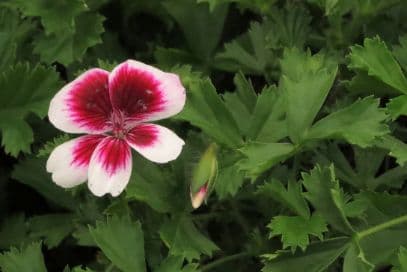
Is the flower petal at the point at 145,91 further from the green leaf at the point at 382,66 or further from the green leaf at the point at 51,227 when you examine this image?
the green leaf at the point at 51,227

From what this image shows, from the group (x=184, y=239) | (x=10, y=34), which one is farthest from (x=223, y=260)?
(x=10, y=34)

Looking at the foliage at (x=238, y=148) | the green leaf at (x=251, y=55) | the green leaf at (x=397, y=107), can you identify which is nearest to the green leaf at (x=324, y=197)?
the foliage at (x=238, y=148)

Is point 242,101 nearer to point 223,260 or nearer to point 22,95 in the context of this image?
point 223,260

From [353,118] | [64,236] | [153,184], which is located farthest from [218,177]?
[64,236]

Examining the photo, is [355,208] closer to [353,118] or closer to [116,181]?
[353,118]

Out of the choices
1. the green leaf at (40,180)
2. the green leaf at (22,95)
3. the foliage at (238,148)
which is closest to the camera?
the foliage at (238,148)

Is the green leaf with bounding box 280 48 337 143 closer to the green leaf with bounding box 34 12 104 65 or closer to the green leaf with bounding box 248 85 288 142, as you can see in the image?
the green leaf with bounding box 248 85 288 142
